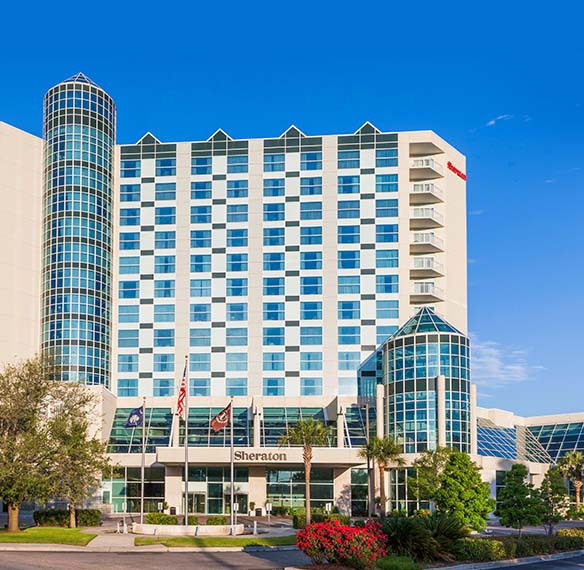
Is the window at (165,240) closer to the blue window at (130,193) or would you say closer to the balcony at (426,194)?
the blue window at (130,193)

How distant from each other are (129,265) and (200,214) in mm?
10552

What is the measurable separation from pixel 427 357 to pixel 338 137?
1331 inches

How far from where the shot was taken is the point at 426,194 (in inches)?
Result: 4432

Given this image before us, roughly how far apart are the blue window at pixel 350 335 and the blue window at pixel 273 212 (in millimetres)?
15586

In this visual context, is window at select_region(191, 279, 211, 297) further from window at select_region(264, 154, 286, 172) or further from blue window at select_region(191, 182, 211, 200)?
window at select_region(264, 154, 286, 172)

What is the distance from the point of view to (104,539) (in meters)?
58.4

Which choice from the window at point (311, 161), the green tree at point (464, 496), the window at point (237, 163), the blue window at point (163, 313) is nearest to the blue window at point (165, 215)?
the window at point (237, 163)

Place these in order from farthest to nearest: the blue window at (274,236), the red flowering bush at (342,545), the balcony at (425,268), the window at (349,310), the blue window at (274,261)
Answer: the blue window at (274,236), the blue window at (274,261), the balcony at (425,268), the window at (349,310), the red flowering bush at (342,545)

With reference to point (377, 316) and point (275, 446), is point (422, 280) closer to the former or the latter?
point (377, 316)

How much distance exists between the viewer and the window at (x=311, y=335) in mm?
110438

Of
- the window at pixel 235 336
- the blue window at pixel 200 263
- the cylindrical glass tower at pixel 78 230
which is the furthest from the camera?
the blue window at pixel 200 263

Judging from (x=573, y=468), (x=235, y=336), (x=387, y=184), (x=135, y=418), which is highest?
(x=387, y=184)

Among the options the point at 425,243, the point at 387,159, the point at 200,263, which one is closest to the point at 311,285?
the point at 200,263

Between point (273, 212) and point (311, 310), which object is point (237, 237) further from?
point (311, 310)
